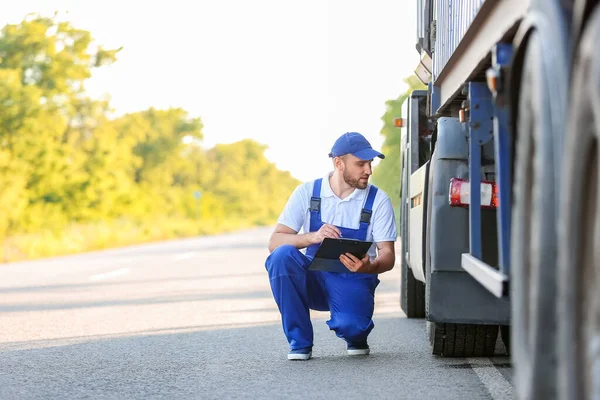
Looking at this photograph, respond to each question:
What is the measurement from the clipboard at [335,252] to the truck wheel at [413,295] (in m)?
2.89

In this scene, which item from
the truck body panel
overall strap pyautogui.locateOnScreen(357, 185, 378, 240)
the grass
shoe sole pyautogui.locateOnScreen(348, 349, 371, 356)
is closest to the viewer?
the truck body panel

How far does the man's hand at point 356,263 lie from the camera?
7478 millimetres

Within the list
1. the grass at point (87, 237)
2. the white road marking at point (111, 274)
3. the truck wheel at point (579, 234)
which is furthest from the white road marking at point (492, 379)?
the grass at point (87, 237)

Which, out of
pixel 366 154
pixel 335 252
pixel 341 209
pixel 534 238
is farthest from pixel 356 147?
pixel 534 238

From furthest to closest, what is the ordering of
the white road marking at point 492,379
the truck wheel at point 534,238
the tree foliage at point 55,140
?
1. the tree foliage at point 55,140
2. the white road marking at point 492,379
3. the truck wheel at point 534,238

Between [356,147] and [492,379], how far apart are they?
1.88 m

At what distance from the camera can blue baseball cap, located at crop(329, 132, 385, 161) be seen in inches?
303

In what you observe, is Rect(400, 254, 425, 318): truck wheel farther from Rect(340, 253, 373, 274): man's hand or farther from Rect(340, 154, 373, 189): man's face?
Rect(340, 253, 373, 274): man's hand

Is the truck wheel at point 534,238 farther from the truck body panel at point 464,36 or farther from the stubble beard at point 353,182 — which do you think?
the stubble beard at point 353,182

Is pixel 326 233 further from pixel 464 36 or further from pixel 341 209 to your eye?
pixel 464 36

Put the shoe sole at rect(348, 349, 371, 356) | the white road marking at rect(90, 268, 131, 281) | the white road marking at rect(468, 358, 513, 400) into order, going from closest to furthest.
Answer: the white road marking at rect(468, 358, 513, 400) → the shoe sole at rect(348, 349, 371, 356) → the white road marking at rect(90, 268, 131, 281)

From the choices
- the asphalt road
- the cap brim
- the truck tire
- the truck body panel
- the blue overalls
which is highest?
the truck body panel

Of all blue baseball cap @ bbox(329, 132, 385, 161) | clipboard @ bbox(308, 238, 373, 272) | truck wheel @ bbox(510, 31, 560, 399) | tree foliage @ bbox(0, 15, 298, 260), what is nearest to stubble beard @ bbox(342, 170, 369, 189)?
blue baseball cap @ bbox(329, 132, 385, 161)

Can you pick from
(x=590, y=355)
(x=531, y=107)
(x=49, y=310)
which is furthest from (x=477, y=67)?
(x=49, y=310)
